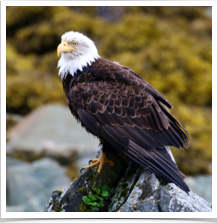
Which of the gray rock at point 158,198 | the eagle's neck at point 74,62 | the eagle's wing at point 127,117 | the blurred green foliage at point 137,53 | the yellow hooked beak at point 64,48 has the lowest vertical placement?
the gray rock at point 158,198

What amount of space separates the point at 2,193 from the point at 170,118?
3.26 m

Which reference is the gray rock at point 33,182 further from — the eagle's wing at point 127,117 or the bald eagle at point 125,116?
the eagle's wing at point 127,117

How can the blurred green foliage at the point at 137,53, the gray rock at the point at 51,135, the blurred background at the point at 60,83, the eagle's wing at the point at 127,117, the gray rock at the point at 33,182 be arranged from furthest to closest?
the blurred green foliage at the point at 137,53 → the gray rock at the point at 51,135 → the blurred background at the point at 60,83 → the gray rock at the point at 33,182 → the eagle's wing at the point at 127,117

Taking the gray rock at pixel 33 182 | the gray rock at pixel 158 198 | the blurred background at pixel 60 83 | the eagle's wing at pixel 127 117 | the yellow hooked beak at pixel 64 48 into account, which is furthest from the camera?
the blurred background at pixel 60 83

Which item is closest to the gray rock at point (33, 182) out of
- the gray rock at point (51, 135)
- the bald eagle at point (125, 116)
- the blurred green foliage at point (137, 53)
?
the gray rock at point (51, 135)

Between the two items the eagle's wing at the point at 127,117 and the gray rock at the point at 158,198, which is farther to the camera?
the eagle's wing at the point at 127,117

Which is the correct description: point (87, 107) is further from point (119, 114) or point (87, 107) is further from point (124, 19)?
point (124, 19)

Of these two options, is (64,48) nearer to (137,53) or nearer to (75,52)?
(75,52)

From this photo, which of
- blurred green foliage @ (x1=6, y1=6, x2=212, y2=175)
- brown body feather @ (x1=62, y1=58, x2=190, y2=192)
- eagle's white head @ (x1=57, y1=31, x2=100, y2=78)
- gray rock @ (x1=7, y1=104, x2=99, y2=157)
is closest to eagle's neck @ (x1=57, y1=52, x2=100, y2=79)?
eagle's white head @ (x1=57, y1=31, x2=100, y2=78)

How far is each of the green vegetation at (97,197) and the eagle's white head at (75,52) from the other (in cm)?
228

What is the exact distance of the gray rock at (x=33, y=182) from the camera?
346 inches

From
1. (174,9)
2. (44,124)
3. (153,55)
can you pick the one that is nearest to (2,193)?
(44,124)

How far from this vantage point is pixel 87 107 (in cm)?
541

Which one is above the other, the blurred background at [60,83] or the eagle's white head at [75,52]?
the blurred background at [60,83]
